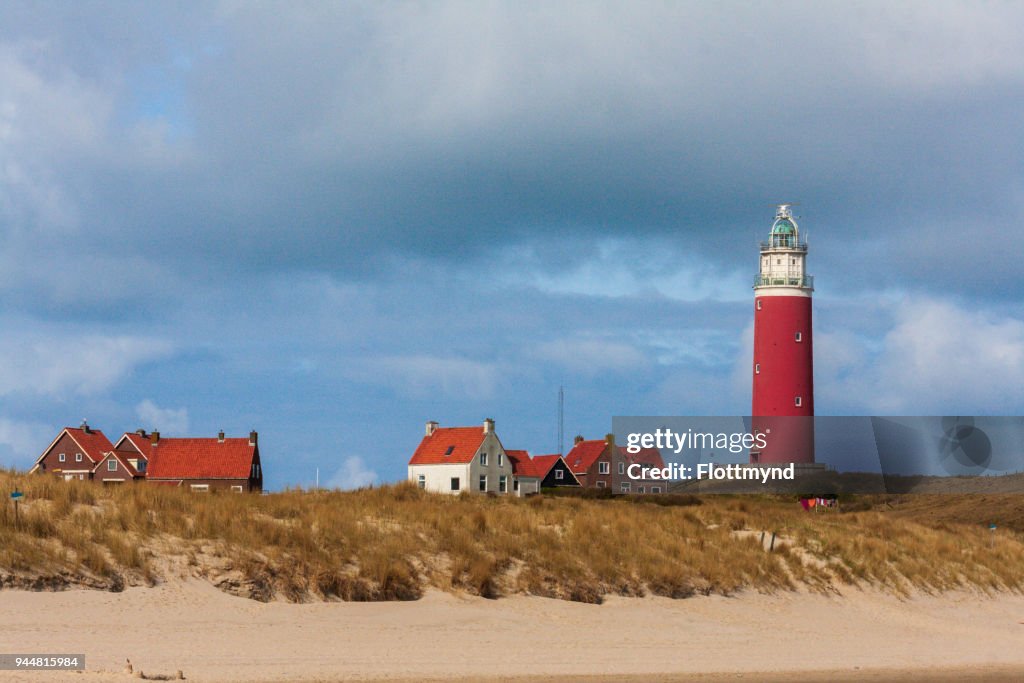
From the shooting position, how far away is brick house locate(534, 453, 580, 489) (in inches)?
2968

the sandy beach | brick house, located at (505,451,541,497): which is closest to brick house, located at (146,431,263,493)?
brick house, located at (505,451,541,497)

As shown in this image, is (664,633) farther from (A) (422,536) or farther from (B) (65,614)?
(B) (65,614)

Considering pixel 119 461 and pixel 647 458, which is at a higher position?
pixel 647 458

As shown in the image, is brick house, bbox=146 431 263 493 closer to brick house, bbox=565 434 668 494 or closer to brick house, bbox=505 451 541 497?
brick house, bbox=505 451 541 497

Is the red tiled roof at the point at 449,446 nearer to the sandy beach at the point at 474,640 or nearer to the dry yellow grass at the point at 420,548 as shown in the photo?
the dry yellow grass at the point at 420,548

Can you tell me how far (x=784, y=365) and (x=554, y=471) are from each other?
55.5 ft

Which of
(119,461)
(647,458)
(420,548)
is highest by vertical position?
(647,458)

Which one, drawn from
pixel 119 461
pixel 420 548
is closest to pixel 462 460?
pixel 119 461

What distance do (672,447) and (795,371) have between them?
10278 mm

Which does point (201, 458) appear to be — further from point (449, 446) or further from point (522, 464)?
point (522, 464)

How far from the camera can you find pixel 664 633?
69.1ft

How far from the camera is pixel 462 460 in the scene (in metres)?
66.8

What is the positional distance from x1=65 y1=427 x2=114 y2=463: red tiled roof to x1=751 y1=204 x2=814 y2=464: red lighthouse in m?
38.8

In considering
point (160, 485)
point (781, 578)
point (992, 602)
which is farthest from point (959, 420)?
point (160, 485)
